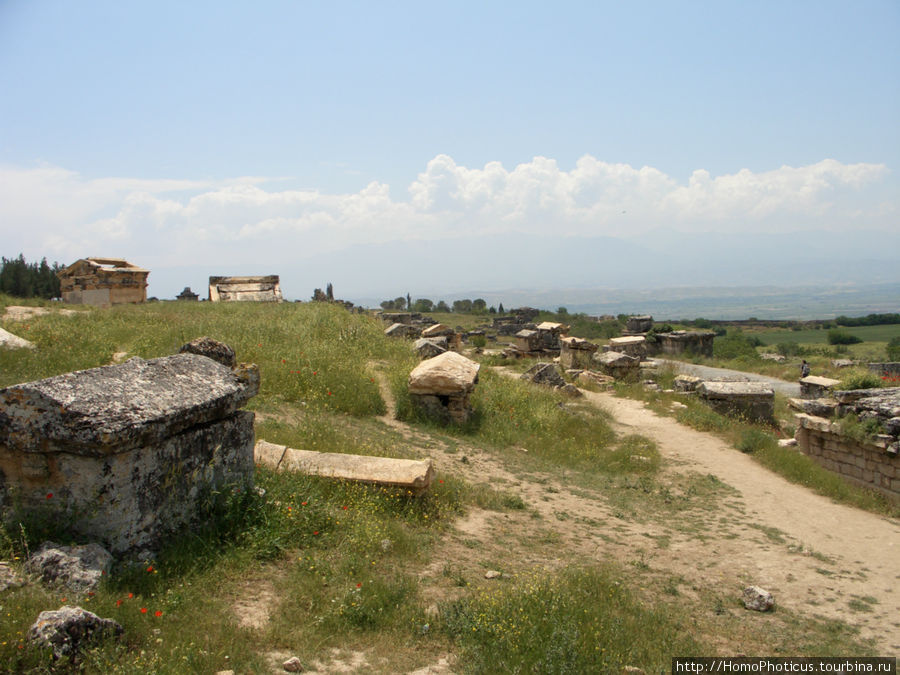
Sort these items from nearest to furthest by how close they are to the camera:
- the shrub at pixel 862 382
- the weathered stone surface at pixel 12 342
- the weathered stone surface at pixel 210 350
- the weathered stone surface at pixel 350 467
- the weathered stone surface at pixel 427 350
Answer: the weathered stone surface at pixel 210 350, the weathered stone surface at pixel 350 467, the weathered stone surface at pixel 12 342, the shrub at pixel 862 382, the weathered stone surface at pixel 427 350

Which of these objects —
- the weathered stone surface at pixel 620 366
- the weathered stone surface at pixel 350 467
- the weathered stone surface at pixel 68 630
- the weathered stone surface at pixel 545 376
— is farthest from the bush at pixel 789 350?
the weathered stone surface at pixel 68 630

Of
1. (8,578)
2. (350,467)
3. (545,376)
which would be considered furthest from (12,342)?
(545,376)

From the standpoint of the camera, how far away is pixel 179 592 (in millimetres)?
3580

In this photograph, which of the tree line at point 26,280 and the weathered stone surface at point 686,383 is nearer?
the weathered stone surface at point 686,383

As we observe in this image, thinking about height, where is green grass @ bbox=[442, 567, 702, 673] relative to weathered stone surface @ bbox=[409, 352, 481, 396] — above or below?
below

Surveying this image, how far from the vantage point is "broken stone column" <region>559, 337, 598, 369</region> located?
19.8 m

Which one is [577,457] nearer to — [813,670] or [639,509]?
[639,509]

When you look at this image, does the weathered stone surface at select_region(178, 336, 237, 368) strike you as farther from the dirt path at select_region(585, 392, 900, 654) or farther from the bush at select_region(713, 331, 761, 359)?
the bush at select_region(713, 331, 761, 359)

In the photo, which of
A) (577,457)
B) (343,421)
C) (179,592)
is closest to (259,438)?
(343,421)

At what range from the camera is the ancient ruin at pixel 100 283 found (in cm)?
1650

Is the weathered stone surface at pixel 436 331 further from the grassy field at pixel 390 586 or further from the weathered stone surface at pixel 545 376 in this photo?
the grassy field at pixel 390 586

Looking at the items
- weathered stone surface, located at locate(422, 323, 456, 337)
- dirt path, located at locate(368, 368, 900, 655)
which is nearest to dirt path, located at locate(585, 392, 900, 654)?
dirt path, located at locate(368, 368, 900, 655)

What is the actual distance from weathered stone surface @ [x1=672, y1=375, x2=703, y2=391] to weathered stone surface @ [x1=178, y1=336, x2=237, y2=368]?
44.7ft

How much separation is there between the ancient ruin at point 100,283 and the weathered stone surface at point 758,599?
664 inches
